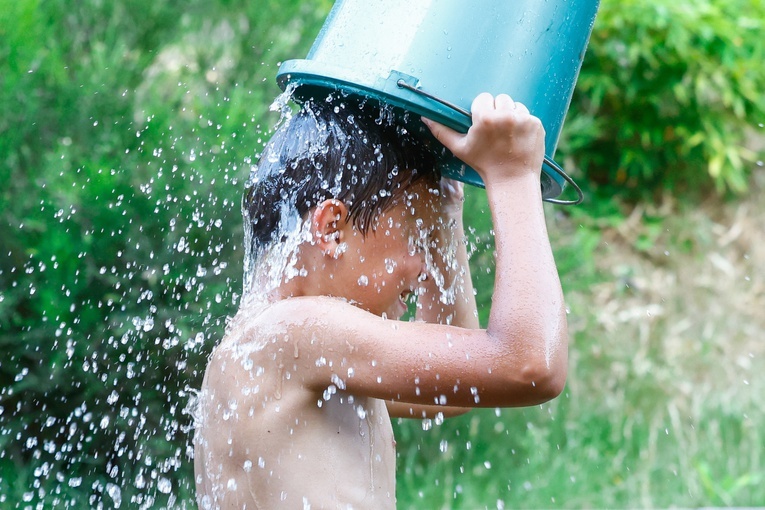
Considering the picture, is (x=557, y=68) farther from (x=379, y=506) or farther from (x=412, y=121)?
(x=379, y=506)

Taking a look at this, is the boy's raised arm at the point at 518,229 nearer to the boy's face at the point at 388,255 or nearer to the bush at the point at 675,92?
the boy's face at the point at 388,255

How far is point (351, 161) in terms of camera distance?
204 cm

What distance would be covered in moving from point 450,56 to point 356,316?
1.71 feet

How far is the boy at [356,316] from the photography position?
1777 millimetres

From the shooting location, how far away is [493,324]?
177cm

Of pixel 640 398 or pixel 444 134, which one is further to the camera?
pixel 640 398

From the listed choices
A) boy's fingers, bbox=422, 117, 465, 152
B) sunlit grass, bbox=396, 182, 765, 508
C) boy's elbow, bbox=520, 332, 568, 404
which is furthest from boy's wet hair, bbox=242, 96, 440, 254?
sunlit grass, bbox=396, 182, 765, 508

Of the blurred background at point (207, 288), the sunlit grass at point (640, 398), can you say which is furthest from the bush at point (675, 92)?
the sunlit grass at point (640, 398)

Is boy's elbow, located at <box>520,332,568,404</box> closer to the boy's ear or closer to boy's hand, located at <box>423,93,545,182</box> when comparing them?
boy's hand, located at <box>423,93,545,182</box>

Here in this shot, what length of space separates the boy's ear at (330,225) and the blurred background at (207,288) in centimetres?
136

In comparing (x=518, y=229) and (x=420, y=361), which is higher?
(x=518, y=229)

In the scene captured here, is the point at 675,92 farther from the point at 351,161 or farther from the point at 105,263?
the point at 351,161

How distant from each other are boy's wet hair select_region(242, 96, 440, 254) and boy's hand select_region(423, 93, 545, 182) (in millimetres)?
173

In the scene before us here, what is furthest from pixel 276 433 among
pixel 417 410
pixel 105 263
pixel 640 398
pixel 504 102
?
pixel 640 398
